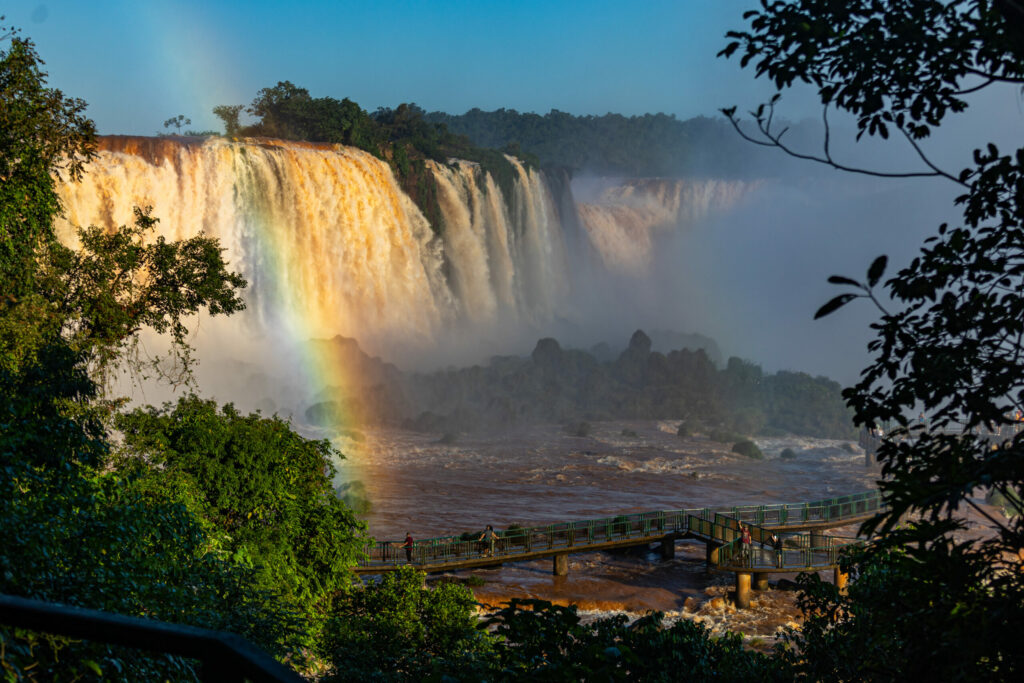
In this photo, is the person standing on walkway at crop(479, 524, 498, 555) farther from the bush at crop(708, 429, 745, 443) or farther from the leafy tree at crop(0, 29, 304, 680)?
the bush at crop(708, 429, 745, 443)

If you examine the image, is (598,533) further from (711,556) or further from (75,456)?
(75,456)

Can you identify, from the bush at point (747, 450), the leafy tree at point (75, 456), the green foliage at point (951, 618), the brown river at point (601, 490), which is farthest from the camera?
the bush at point (747, 450)

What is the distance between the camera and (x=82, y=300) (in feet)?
59.6

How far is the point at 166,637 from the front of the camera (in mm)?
1583

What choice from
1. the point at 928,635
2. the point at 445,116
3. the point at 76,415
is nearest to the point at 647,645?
the point at 928,635

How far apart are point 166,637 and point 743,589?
994 inches

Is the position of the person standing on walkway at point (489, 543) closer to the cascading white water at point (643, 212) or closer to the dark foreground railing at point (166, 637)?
the dark foreground railing at point (166, 637)

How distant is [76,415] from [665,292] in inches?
3542

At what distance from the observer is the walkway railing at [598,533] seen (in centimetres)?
2492

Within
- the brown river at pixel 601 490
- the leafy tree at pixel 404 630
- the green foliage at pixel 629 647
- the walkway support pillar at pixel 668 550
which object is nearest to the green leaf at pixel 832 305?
the green foliage at pixel 629 647

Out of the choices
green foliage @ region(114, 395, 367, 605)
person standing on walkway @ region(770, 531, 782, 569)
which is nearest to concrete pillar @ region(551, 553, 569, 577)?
person standing on walkway @ region(770, 531, 782, 569)

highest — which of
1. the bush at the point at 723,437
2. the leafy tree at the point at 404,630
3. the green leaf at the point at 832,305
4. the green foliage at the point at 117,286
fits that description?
the green foliage at the point at 117,286

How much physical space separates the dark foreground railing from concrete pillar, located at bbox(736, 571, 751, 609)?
25.1 m

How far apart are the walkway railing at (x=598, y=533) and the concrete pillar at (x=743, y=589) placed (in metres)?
2.57
